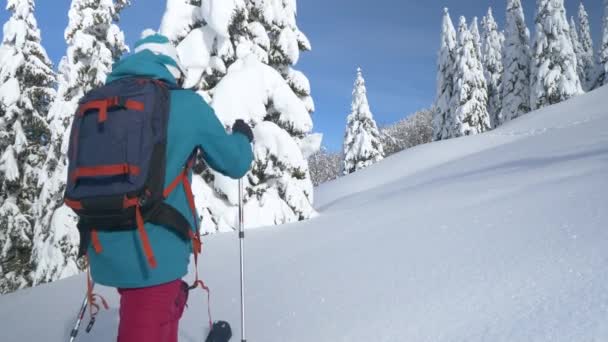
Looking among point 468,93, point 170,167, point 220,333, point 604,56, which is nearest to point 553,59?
point 468,93

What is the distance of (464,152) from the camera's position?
1564 centimetres

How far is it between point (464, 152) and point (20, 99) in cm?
1769

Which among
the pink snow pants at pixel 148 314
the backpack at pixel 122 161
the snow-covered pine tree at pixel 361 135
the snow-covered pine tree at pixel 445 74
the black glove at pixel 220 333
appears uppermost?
the snow-covered pine tree at pixel 445 74

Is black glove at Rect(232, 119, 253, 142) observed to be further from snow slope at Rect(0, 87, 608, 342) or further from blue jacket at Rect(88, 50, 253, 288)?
snow slope at Rect(0, 87, 608, 342)

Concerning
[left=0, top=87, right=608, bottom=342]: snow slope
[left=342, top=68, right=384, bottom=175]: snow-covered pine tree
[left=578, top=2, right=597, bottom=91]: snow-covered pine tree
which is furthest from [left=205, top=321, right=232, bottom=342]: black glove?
[left=578, top=2, right=597, bottom=91]: snow-covered pine tree

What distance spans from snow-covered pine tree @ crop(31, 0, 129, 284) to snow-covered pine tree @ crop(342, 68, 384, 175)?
79.9 feet

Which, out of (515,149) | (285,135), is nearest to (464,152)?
(515,149)

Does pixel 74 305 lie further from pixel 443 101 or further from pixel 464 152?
pixel 443 101

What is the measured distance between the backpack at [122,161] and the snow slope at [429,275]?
163 cm

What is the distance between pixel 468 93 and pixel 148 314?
36.6m

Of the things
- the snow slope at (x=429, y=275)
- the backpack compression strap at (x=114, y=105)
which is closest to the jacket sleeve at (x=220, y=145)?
the backpack compression strap at (x=114, y=105)

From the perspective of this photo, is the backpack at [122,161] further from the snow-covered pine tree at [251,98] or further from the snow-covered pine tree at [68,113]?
the snow-covered pine tree at [68,113]

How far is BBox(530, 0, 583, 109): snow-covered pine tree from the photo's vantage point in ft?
104

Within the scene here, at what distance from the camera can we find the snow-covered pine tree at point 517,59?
121 ft
